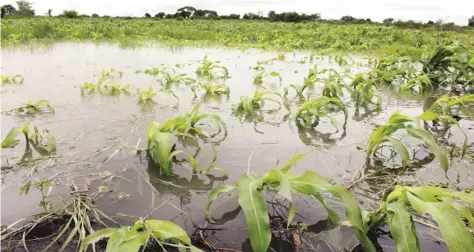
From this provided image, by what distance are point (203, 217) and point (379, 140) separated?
1.33 metres

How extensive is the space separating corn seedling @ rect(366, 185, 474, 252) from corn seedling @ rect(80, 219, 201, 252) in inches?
32.2

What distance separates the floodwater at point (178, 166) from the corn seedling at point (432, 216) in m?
0.26

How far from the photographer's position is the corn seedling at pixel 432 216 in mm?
1216

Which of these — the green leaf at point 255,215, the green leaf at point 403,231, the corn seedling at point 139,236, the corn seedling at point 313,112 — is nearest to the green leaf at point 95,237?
the corn seedling at point 139,236

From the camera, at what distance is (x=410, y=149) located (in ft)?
8.87

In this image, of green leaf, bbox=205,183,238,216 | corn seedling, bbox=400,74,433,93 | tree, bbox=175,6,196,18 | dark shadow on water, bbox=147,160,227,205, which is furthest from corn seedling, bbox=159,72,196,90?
tree, bbox=175,6,196,18

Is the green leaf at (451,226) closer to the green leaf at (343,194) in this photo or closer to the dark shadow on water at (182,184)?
the green leaf at (343,194)

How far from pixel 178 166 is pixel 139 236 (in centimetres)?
100

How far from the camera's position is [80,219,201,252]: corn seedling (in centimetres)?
133

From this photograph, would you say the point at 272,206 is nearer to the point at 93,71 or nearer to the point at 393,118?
the point at 393,118

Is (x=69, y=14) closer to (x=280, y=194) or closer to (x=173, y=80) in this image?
(x=173, y=80)

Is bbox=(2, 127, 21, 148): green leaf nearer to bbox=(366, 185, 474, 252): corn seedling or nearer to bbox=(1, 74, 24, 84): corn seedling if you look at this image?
bbox=(366, 185, 474, 252): corn seedling

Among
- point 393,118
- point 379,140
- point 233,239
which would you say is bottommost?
point 233,239

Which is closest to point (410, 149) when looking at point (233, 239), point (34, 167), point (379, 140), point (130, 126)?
point (379, 140)
